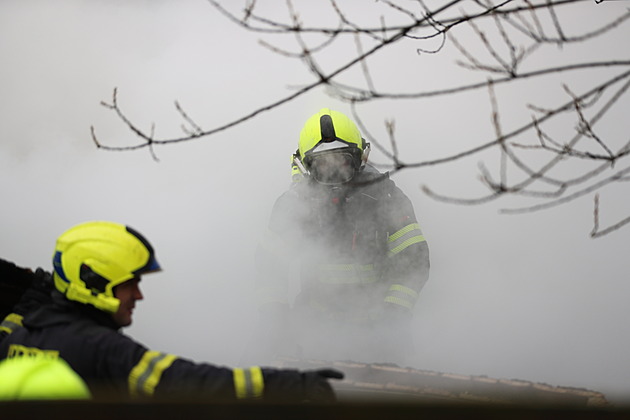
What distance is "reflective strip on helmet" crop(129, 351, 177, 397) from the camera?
256cm

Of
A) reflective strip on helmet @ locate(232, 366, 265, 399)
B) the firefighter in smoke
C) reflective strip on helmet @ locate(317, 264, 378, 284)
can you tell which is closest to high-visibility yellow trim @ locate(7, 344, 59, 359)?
reflective strip on helmet @ locate(232, 366, 265, 399)

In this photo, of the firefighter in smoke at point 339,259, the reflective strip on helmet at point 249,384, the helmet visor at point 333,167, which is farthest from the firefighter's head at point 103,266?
the helmet visor at point 333,167

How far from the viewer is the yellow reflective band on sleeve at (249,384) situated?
254cm

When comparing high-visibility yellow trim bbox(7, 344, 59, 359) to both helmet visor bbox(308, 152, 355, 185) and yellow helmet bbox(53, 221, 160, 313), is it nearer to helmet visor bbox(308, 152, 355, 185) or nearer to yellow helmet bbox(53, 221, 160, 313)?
yellow helmet bbox(53, 221, 160, 313)

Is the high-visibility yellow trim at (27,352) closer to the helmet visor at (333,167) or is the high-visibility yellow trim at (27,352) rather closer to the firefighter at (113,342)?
the firefighter at (113,342)

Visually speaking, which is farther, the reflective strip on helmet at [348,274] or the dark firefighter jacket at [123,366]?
the reflective strip on helmet at [348,274]

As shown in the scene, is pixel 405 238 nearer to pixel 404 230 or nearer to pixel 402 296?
pixel 404 230

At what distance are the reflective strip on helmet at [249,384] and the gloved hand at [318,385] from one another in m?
0.17

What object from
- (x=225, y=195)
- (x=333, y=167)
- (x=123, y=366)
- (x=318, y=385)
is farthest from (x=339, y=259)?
(x=123, y=366)

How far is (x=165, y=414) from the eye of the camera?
1213 millimetres

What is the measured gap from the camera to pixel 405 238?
512cm

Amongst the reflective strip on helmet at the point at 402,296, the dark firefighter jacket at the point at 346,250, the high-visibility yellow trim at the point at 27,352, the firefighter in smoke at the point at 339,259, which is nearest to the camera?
the high-visibility yellow trim at the point at 27,352

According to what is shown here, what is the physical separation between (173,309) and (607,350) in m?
4.12

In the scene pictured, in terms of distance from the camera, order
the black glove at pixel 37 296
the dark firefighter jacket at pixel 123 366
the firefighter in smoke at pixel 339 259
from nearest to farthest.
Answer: the dark firefighter jacket at pixel 123 366 → the black glove at pixel 37 296 → the firefighter in smoke at pixel 339 259
